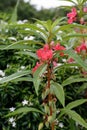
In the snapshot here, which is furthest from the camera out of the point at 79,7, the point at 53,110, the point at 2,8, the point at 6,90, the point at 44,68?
the point at 2,8

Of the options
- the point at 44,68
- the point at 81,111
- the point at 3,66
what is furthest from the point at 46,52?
the point at 3,66

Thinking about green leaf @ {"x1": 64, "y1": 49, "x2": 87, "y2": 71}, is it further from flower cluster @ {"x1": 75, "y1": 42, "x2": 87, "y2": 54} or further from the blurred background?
the blurred background

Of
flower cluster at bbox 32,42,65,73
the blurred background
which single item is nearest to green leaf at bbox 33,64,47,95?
flower cluster at bbox 32,42,65,73

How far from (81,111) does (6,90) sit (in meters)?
0.63

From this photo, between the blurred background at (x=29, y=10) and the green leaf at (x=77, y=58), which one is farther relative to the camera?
the blurred background at (x=29, y=10)

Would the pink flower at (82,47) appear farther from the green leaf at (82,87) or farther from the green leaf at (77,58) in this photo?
the green leaf at (77,58)

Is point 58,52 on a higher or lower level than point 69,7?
lower

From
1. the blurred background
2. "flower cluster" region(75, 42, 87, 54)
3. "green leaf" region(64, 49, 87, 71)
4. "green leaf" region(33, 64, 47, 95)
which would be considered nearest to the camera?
"green leaf" region(33, 64, 47, 95)

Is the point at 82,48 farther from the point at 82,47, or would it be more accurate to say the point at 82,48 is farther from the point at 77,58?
the point at 77,58

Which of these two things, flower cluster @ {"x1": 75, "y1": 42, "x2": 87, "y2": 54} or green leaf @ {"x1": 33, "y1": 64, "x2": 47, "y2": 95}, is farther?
flower cluster @ {"x1": 75, "y1": 42, "x2": 87, "y2": 54}

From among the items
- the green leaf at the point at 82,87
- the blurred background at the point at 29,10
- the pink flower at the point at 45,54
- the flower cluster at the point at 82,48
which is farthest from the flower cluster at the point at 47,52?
the blurred background at the point at 29,10

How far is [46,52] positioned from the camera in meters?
2.60

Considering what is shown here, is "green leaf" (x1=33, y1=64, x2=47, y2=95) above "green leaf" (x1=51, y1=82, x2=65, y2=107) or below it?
above

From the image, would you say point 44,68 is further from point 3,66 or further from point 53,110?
point 3,66
